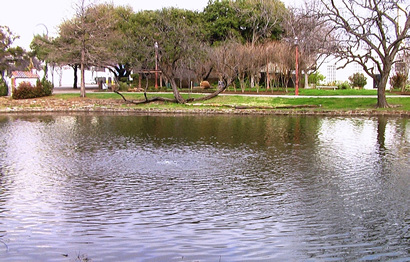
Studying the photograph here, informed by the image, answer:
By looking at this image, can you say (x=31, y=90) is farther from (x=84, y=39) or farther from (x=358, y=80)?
(x=358, y=80)

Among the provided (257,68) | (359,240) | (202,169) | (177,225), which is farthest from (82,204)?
(257,68)

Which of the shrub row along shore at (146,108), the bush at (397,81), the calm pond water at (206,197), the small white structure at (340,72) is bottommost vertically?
the calm pond water at (206,197)

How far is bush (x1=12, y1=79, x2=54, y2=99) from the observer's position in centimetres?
4050

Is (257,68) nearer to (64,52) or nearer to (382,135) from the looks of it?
(64,52)

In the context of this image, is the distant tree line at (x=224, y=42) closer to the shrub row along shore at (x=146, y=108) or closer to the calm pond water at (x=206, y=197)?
the shrub row along shore at (x=146, y=108)

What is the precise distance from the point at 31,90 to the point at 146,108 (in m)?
12.9

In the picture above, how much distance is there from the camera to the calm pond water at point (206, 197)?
7.64 metres

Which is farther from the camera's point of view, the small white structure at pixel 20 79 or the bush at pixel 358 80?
the bush at pixel 358 80

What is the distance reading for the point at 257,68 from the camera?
43.1 m

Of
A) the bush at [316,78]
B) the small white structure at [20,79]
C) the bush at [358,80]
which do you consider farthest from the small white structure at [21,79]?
the bush at [358,80]

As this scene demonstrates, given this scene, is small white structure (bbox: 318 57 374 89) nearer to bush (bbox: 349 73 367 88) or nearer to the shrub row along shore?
bush (bbox: 349 73 367 88)

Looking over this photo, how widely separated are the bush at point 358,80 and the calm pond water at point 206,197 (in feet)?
97.4

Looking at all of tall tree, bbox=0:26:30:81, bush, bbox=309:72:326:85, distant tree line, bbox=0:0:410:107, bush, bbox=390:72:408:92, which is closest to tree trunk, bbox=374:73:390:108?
distant tree line, bbox=0:0:410:107

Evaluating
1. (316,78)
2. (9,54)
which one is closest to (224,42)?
(316,78)
